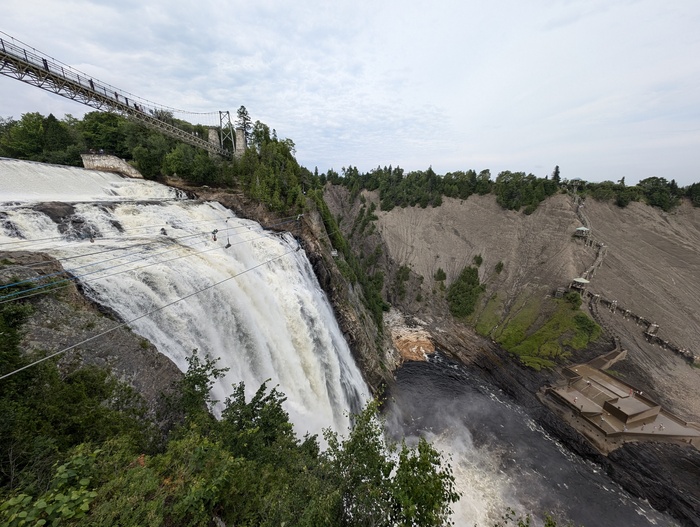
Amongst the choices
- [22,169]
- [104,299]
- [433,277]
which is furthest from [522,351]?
[22,169]

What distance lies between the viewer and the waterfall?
42.1 feet

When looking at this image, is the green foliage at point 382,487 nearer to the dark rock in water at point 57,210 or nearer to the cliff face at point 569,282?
the dark rock in water at point 57,210

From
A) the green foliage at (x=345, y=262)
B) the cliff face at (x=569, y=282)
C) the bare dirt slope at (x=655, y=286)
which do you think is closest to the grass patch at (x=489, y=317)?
the cliff face at (x=569, y=282)

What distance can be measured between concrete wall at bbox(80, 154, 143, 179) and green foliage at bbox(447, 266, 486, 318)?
167ft

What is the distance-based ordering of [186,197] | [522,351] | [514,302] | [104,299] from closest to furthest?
[104,299], [186,197], [522,351], [514,302]

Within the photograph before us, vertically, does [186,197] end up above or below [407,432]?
above

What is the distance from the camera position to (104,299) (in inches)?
453

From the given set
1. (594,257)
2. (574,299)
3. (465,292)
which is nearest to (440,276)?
(465,292)

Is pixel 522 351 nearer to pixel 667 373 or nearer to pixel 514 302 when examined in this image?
pixel 514 302

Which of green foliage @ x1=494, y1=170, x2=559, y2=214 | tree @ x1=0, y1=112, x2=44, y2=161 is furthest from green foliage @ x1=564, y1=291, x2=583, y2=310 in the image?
tree @ x1=0, y1=112, x2=44, y2=161

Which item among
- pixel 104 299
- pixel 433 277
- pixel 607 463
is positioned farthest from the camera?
pixel 433 277

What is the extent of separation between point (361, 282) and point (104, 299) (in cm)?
3490

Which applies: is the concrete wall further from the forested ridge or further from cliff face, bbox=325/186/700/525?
cliff face, bbox=325/186/700/525

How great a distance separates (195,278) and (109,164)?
22.1m
